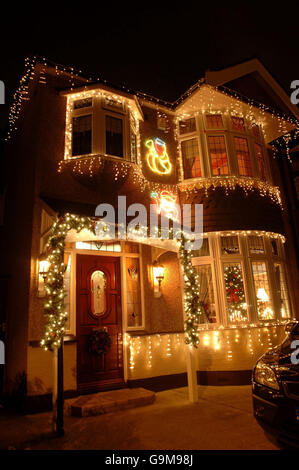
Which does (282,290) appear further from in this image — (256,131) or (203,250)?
(256,131)

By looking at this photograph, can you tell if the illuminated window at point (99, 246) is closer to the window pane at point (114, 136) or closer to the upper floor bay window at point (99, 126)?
the upper floor bay window at point (99, 126)

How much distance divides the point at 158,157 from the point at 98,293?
13.7ft

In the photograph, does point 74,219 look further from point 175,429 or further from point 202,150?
point 202,150

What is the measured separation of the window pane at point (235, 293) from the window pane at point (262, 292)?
425 millimetres

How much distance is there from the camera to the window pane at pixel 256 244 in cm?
870

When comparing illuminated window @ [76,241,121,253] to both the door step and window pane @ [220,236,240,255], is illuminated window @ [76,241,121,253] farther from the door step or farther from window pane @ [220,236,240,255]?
the door step

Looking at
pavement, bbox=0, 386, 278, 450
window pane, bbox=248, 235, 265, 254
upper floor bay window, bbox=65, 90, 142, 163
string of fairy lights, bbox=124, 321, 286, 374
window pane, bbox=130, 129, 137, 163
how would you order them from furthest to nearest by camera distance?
window pane, bbox=248, 235, 265, 254
window pane, bbox=130, 129, 137, 163
upper floor bay window, bbox=65, 90, 142, 163
string of fairy lights, bbox=124, 321, 286, 374
pavement, bbox=0, 386, 278, 450

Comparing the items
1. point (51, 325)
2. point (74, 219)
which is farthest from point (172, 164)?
point (51, 325)

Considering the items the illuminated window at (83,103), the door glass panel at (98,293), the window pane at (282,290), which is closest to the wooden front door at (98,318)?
the door glass panel at (98,293)

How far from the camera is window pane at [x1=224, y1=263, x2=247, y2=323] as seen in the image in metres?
8.08

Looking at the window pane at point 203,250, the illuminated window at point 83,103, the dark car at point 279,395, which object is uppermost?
the illuminated window at point 83,103

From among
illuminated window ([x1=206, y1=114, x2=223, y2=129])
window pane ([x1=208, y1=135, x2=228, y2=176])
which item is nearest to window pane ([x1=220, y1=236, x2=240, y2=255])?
window pane ([x1=208, y1=135, x2=228, y2=176])

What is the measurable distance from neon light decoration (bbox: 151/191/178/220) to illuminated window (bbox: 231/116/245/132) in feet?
9.89

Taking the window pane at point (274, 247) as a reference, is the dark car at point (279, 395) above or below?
below
